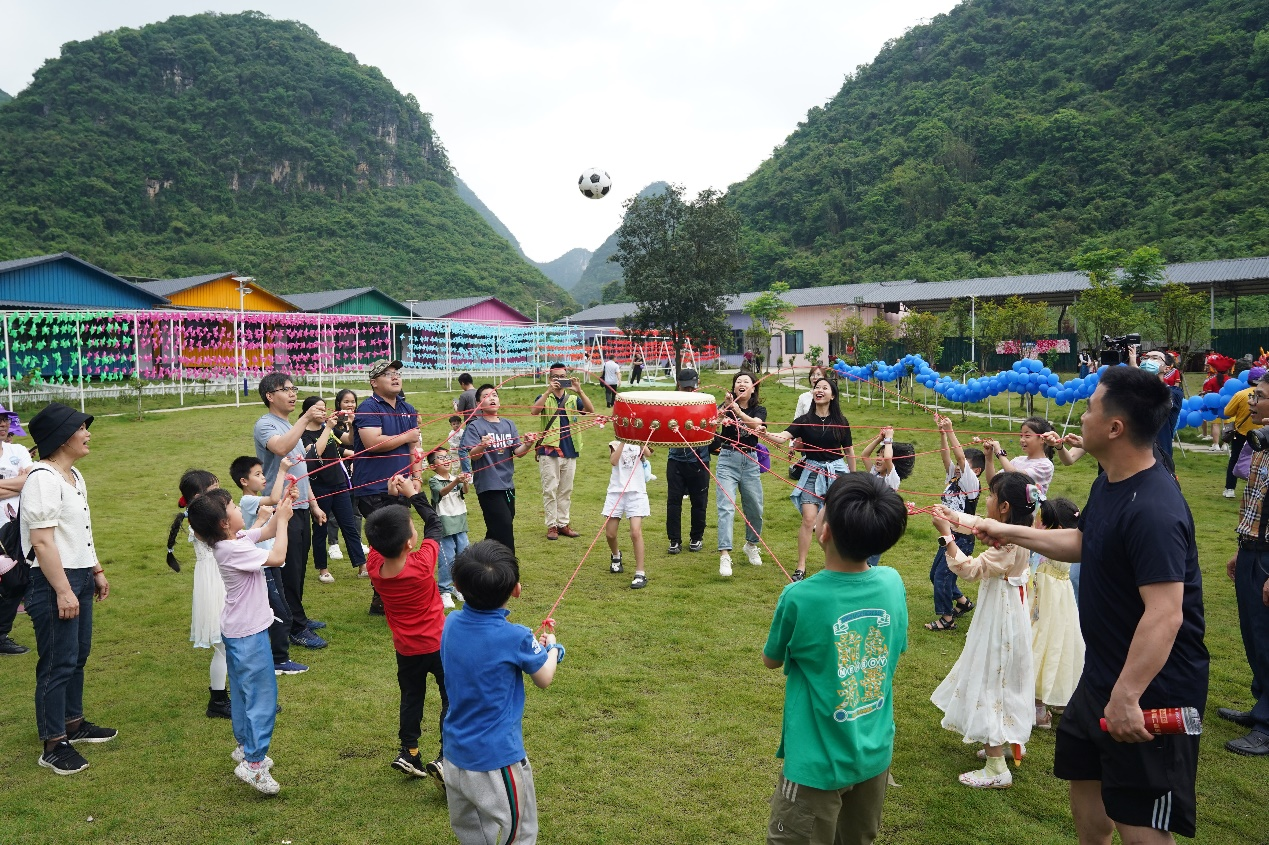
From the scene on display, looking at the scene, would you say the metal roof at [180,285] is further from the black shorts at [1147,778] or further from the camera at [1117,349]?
the black shorts at [1147,778]

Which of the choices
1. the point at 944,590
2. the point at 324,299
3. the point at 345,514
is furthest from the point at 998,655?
the point at 324,299

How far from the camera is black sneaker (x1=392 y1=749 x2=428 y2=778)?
4.02m

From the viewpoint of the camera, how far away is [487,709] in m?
2.78

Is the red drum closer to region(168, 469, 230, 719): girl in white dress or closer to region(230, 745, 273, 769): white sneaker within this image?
region(168, 469, 230, 719): girl in white dress

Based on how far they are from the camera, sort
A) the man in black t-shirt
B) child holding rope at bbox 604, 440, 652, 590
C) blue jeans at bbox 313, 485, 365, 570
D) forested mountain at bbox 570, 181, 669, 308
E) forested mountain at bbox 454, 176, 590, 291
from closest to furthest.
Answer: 1. the man in black t-shirt
2. blue jeans at bbox 313, 485, 365, 570
3. child holding rope at bbox 604, 440, 652, 590
4. forested mountain at bbox 570, 181, 669, 308
5. forested mountain at bbox 454, 176, 590, 291

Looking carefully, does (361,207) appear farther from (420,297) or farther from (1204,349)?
(1204,349)

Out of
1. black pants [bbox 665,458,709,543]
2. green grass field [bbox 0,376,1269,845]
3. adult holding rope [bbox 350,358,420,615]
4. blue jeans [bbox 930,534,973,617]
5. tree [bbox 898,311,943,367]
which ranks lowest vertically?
green grass field [bbox 0,376,1269,845]

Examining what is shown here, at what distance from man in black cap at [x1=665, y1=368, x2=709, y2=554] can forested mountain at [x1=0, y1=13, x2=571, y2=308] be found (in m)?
47.0

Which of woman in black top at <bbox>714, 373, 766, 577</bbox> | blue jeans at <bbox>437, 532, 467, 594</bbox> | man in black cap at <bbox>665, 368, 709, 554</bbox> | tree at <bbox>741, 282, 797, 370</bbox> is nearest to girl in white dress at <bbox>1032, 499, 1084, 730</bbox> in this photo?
woman in black top at <bbox>714, 373, 766, 577</bbox>

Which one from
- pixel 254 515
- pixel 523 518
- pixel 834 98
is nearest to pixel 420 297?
pixel 834 98

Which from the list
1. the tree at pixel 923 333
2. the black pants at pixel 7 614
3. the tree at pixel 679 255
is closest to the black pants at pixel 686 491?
the black pants at pixel 7 614

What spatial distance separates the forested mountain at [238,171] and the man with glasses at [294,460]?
153 ft

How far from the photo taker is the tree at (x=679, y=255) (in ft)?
105

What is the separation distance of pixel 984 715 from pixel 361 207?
2658 inches
